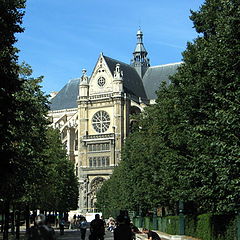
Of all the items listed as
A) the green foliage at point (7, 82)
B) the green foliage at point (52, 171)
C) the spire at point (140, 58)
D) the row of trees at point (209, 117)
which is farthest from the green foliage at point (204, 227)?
the spire at point (140, 58)

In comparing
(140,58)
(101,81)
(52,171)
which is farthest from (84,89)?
(52,171)

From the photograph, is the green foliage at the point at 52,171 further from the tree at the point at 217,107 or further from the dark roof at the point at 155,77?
the dark roof at the point at 155,77

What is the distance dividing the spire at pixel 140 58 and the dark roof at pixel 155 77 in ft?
5.11

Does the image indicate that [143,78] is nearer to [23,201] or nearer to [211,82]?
[23,201]

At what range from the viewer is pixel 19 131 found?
104ft

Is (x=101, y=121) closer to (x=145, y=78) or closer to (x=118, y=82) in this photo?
(x=118, y=82)

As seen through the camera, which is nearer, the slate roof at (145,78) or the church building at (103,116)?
the church building at (103,116)

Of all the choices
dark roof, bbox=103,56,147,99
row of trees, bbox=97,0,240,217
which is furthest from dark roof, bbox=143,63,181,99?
row of trees, bbox=97,0,240,217

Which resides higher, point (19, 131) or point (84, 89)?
point (84, 89)

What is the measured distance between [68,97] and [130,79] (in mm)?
20755

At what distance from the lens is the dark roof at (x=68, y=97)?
128 metres

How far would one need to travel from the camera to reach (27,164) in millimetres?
31109

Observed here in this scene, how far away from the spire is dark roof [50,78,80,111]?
51.0 feet

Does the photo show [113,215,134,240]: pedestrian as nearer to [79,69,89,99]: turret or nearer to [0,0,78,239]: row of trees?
[0,0,78,239]: row of trees
